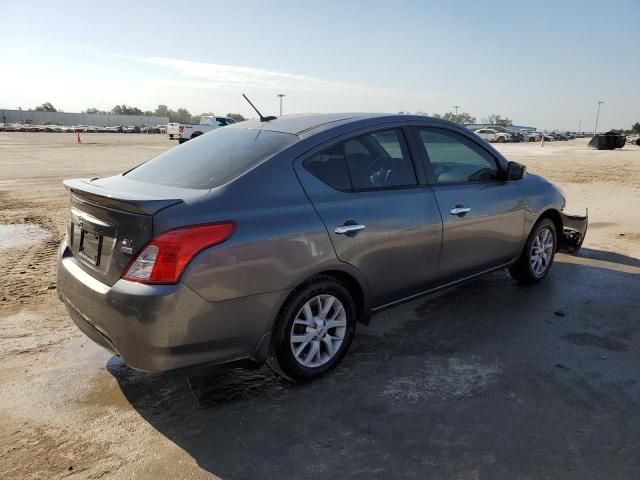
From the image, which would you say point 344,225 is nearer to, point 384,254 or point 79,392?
point 384,254

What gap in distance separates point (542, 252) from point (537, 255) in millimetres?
98

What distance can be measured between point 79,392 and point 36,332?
1136mm

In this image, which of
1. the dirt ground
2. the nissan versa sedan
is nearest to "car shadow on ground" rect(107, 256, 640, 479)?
the dirt ground

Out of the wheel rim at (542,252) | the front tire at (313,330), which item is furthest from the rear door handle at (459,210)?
the wheel rim at (542,252)

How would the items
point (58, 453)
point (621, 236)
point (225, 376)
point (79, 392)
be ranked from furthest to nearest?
point (621, 236) < point (225, 376) < point (79, 392) < point (58, 453)

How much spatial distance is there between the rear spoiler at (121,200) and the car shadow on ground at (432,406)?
1029mm

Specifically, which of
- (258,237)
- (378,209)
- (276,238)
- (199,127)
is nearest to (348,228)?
(378,209)

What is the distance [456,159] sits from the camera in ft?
14.3

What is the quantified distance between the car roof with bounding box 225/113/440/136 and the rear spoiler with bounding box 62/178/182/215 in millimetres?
1147

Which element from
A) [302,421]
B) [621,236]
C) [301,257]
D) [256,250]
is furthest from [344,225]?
[621,236]

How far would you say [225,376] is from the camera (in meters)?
3.47

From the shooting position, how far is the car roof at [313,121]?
3566 millimetres

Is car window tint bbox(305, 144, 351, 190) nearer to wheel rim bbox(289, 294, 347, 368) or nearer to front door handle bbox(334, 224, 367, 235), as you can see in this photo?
front door handle bbox(334, 224, 367, 235)

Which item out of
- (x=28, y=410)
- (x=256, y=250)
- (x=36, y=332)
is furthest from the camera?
(x=36, y=332)
